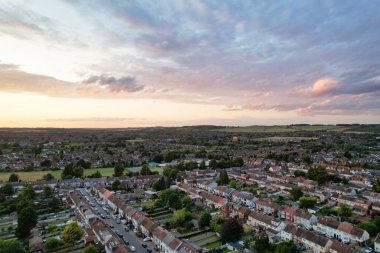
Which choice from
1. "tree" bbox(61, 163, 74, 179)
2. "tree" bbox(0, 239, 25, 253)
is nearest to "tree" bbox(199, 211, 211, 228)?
"tree" bbox(0, 239, 25, 253)

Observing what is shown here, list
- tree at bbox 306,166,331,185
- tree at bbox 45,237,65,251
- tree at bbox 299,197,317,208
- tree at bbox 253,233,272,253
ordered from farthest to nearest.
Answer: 1. tree at bbox 306,166,331,185
2. tree at bbox 299,197,317,208
3. tree at bbox 45,237,65,251
4. tree at bbox 253,233,272,253

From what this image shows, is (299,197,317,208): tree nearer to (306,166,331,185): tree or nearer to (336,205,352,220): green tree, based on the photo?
(336,205,352,220): green tree

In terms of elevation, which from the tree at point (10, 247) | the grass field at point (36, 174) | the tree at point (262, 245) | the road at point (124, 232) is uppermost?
the tree at point (10, 247)

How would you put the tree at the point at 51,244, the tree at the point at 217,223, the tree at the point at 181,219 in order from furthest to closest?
the tree at the point at 181,219
the tree at the point at 217,223
the tree at the point at 51,244

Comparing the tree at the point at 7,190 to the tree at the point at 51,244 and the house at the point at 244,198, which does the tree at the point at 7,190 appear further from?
the house at the point at 244,198

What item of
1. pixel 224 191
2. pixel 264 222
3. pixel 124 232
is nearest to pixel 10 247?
pixel 124 232

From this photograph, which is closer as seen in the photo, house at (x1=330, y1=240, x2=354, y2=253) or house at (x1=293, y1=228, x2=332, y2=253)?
house at (x1=330, y1=240, x2=354, y2=253)

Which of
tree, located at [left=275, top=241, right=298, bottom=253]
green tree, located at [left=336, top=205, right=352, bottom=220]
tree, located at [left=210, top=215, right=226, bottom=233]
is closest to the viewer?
tree, located at [left=275, top=241, right=298, bottom=253]

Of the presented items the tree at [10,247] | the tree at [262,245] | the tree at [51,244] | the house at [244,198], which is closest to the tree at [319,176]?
the house at [244,198]

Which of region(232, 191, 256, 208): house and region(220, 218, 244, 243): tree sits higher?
region(220, 218, 244, 243): tree

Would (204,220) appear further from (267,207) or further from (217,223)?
(267,207)

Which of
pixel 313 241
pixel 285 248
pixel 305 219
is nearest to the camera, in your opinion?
pixel 285 248

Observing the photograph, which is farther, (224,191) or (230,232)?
(224,191)
